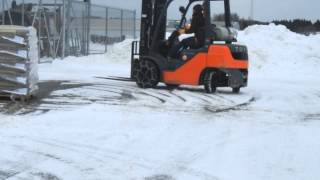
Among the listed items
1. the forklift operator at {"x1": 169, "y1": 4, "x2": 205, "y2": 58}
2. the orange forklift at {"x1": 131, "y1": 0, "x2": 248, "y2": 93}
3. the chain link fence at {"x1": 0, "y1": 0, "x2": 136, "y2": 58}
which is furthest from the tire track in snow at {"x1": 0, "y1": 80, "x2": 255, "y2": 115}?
the chain link fence at {"x1": 0, "y1": 0, "x2": 136, "y2": 58}

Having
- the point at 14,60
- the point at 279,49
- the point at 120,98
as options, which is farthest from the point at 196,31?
the point at 279,49

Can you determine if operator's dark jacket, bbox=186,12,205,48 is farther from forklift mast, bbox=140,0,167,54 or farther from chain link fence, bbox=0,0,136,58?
chain link fence, bbox=0,0,136,58

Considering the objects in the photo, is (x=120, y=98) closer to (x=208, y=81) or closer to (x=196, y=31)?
(x=208, y=81)

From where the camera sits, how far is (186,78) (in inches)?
593

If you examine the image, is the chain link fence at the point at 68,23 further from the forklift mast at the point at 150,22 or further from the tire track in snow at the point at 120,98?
the forklift mast at the point at 150,22

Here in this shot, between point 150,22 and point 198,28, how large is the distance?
1817 millimetres

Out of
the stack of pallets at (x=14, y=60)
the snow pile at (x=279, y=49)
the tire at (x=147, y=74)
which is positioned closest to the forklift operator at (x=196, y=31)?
the tire at (x=147, y=74)

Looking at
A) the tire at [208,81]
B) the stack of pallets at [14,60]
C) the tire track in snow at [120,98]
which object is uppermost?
the stack of pallets at [14,60]

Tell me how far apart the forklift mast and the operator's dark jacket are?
3.98 feet

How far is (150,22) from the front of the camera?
16.1 m

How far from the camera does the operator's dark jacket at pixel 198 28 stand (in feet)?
48.6

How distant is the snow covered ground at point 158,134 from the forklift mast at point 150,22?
4.21ft

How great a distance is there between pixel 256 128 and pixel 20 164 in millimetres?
4287

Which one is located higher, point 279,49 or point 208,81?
point 279,49
